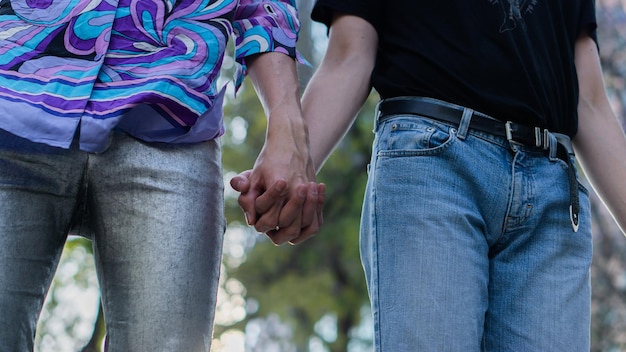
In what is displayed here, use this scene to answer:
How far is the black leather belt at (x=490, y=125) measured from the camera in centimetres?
228

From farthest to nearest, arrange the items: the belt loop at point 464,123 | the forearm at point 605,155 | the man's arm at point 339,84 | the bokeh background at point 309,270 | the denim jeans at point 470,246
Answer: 1. the bokeh background at point 309,270
2. the forearm at point 605,155
3. the man's arm at point 339,84
4. the belt loop at point 464,123
5. the denim jeans at point 470,246

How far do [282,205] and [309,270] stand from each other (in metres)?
10.5

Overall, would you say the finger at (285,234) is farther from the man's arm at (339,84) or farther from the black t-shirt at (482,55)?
the black t-shirt at (482,55)

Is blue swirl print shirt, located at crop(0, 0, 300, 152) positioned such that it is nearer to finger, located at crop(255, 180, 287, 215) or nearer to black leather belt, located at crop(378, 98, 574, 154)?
finger, located at crop(255, 180, 287, 215)

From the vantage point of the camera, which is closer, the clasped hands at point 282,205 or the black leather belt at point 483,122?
the clasped hands at point 282,205

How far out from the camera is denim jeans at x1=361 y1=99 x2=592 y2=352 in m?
2.14

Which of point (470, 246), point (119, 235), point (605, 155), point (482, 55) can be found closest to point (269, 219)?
point (119, 235)

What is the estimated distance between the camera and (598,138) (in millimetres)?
2666

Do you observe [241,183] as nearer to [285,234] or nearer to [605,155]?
[285,234]

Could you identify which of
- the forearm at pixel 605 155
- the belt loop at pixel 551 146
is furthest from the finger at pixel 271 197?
the forearm at pixel 605 155

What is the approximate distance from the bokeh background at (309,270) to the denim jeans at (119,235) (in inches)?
332

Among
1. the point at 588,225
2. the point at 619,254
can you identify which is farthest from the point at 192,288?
the point at 619,254

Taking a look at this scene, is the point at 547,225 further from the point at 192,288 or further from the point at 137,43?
the point at 137,43

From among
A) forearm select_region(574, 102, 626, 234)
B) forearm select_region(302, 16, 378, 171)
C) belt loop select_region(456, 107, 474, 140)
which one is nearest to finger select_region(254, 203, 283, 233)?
forearm select_region(302, 16, 378, 171)
